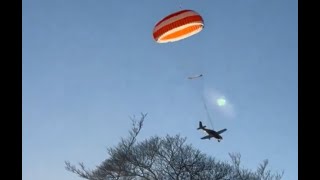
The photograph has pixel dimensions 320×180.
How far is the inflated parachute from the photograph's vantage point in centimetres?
1301

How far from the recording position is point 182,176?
2059 centimetres

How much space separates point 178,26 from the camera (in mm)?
12953

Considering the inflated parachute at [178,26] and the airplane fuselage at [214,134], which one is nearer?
the inflated parachute at [178,26]

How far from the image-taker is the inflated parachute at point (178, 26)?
13.0 m

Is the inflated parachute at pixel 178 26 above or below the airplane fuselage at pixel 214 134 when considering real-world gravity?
above

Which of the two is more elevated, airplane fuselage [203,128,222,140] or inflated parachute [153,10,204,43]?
inflated parachute [153,10,204,43]

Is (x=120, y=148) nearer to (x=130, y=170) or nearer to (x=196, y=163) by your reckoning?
(x=130, y=170)

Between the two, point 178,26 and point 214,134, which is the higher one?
point 178,26

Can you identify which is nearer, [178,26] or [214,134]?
[178,26]

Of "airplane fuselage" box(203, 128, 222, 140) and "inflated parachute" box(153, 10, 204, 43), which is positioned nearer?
"inflated parachute" box(153, 10, 204, 43)
